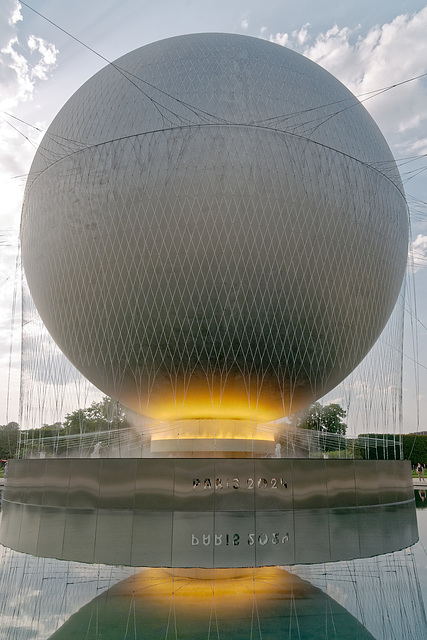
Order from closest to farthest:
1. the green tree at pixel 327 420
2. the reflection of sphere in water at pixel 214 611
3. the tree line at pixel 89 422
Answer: the reflection of sphere in water at pixel 214 611 < the tree line at pixel 89 422 < the green tree at pixel 327 420

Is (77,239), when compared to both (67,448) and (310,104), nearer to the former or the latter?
(310,104)

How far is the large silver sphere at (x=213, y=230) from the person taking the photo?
39.4 feet

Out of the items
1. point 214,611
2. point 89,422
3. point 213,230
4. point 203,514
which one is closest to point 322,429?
point 89,422

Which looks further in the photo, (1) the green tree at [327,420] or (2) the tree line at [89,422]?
(1) the green tree at [327,420]

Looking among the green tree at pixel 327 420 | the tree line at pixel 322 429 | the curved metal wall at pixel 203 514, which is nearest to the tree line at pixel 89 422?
the tree line at pixel 322 429

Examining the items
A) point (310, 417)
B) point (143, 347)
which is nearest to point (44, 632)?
point (143, 347)

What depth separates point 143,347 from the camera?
12.6 meters

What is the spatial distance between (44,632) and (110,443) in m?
12.3

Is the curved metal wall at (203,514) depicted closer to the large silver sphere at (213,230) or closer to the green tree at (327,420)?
the large silver sphere at (213,230)

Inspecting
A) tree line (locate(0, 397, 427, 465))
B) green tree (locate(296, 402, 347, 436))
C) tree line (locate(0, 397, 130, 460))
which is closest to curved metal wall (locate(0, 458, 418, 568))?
tree line (locate(0, 397, 130, 460))

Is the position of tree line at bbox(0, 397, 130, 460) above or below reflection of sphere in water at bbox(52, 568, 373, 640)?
above

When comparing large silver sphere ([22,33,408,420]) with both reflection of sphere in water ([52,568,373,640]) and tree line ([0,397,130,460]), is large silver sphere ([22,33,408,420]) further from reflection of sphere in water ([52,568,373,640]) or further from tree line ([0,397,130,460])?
tree line ([0,397,130,460])

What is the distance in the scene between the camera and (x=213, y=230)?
38.9 ft

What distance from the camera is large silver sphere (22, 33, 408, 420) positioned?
12.0 m
